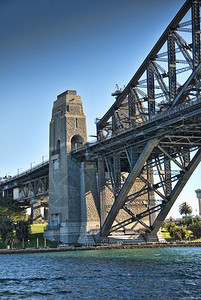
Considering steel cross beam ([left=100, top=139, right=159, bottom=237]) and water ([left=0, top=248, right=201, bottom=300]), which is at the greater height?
steel cross beam ([left=100, top=139, right=159, bottom=237])

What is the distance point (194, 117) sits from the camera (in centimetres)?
5591

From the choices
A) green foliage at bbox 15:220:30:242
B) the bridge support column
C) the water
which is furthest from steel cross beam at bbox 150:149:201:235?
the bridge support column

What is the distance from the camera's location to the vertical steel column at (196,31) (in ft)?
187

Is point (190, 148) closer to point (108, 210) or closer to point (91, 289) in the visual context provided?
point (108, 210)

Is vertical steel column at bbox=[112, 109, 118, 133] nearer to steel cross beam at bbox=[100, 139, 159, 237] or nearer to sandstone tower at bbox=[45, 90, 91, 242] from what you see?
sandstone tower at bbox=[45, 90, 91, 242]

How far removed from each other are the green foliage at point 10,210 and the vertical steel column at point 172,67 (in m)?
50.1

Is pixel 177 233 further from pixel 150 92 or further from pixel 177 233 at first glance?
pixel 150 92

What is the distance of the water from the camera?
28922 mm

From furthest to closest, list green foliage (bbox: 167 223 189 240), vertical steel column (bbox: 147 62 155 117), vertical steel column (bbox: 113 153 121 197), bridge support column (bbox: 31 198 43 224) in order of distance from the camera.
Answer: bridge support column (bbox: 31 198 43 224) → green foliage (bbox: 167 223 189 240) → vertical steel column (bbox: 113 153 121 197) → vertical steel column (bbox: 147 62 155 117)

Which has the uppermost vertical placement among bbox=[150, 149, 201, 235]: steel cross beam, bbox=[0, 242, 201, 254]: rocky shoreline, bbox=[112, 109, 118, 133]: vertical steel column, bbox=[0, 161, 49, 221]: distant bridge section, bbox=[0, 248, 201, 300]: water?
bbox=[112, 109, 118, 133]: vertical steel column

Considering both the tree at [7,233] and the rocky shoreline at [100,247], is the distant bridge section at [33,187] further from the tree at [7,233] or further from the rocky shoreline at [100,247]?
the rocky shoreline at [100,247]

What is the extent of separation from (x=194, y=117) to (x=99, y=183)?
27377 mm

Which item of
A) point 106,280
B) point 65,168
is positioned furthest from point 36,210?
point 106,280

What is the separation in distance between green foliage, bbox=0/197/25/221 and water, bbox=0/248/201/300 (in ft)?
178
